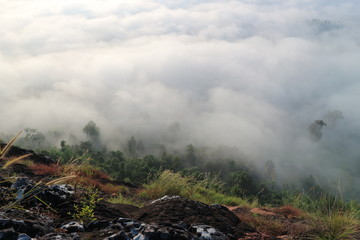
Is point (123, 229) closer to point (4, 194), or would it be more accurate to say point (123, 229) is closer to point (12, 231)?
point (12, 231)

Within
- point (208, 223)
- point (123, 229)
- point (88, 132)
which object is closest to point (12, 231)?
point (123, 229)

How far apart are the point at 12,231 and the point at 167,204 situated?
10.6 ft

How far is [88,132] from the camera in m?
190

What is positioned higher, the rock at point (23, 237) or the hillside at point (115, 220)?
the rock at point (23, 237)

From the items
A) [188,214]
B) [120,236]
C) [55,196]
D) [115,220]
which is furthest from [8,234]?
[188,214]

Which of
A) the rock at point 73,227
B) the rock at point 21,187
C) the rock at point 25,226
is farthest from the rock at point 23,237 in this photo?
the rock at point 21,187

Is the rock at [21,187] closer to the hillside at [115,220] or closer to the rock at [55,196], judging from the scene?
the hillside at [115,220]

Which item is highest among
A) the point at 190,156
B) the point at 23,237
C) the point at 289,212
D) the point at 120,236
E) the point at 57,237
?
the point at 23,237

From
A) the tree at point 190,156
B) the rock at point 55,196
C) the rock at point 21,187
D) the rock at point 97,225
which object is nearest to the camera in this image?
the rock at point 97,225

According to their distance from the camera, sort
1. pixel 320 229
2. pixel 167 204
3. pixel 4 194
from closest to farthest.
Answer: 1. pixel 4 194
2. pixel 320 229
3. pixel 167 204

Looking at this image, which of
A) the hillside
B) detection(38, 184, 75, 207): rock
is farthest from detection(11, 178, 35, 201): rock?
detection(38, 184, 75, 207): rock

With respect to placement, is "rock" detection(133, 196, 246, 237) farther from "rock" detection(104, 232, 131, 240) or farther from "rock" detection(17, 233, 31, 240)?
"rock" detection(17, 233, 31, 240)

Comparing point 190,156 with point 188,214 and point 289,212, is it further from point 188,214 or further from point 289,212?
point 188,214

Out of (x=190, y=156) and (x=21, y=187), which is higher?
(x=21, y=187)
